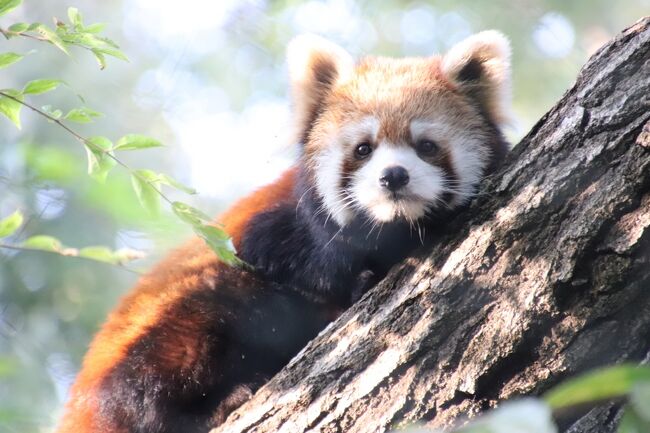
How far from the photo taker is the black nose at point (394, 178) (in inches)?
124

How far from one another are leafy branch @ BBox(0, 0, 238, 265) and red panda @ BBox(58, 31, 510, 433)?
31.1 inches

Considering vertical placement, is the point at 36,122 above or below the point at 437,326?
below

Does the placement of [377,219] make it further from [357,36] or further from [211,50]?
[211,50]

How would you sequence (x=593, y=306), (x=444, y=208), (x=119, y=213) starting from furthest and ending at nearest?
1. (x=119, y=213)
2. (x=444, y=208)
3. (x=593, y=306)

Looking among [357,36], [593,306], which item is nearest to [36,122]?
[357,36]

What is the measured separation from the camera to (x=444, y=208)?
316 centimetres

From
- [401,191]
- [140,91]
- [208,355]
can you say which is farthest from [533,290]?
[140,91]

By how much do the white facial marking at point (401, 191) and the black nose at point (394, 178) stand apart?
0.02m

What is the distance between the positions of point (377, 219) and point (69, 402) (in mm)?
1815

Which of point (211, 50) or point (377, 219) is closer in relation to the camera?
point (377, 219)

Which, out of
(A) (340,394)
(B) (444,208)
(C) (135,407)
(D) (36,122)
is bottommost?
(D) (36,122)

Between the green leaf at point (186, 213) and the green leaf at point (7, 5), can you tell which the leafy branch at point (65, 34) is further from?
the green leaf at point (186, 213)

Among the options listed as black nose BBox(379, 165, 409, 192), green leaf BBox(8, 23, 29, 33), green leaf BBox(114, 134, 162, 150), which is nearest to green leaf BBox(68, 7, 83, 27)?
green leaf BBox(8, 23, 29, 33)

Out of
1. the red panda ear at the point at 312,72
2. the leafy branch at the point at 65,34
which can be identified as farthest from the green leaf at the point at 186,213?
the red panda ear at the point at 312,72
